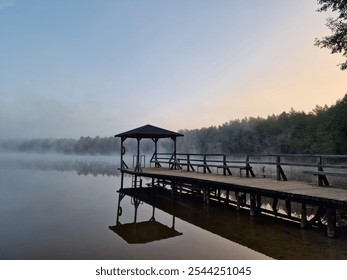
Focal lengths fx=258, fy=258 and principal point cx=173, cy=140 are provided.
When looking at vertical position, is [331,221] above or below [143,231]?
above

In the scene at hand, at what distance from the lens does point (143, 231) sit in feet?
25.6

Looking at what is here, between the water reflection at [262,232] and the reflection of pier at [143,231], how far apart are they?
17 centimetres

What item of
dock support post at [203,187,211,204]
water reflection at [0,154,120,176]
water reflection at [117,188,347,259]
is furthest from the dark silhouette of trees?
water reflection at [0,154,120,176]

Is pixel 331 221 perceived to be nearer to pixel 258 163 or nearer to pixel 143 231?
pixel 258 163

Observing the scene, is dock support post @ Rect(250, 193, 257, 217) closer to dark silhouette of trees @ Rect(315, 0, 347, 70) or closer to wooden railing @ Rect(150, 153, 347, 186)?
wooden railing @ Rect(150, 153, 347, 186)

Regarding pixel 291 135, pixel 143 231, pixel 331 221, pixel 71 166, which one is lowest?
pixel 143 231

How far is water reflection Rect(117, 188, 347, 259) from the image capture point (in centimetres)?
548

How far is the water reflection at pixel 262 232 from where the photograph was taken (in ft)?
18.0

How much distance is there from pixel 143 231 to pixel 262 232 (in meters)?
3.43

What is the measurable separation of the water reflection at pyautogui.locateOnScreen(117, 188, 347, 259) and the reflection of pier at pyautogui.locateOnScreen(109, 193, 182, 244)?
17 centimetres

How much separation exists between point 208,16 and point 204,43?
9.18ft

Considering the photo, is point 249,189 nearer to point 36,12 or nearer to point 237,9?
point 237,9

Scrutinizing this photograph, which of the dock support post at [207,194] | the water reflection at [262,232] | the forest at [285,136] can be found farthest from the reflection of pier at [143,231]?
the forest at [285,136]

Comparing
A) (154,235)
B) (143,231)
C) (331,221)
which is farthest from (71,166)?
(331,221)
